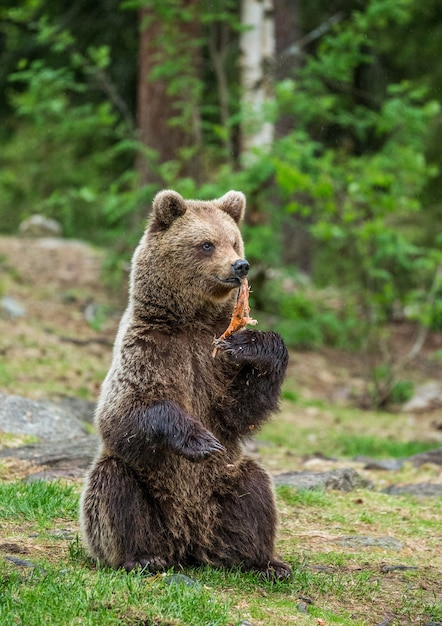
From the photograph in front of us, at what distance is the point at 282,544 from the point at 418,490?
2580 millimetres

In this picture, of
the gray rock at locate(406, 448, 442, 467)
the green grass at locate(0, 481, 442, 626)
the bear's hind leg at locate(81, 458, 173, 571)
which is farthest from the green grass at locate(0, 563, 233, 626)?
the gray rock at locate(406, 448, 442, 467)

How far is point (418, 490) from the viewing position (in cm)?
859

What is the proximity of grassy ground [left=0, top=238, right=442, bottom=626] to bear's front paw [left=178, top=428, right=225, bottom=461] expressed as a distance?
657mm

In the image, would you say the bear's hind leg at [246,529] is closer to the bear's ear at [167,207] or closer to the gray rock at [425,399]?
the bear's ear at [167,207]

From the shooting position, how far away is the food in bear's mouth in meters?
5.59

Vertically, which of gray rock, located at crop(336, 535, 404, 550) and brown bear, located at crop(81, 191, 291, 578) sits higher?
brown bear, located at crop(81, 191, 291, 578)

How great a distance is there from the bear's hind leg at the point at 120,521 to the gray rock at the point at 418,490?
3.56 m

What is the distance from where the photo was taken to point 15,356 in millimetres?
12258

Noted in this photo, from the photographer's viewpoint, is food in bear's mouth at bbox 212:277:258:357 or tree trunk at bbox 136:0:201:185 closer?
food in bear's mouth at bbox 212:277:258:357

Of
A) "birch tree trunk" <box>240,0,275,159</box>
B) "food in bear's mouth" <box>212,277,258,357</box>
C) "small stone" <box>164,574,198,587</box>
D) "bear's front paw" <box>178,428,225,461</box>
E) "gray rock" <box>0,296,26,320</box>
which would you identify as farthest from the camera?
"birch tree trunk" <box>240,0,275,159</box>

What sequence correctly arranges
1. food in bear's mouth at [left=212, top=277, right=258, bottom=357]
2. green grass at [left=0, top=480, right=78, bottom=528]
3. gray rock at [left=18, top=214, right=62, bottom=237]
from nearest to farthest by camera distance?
food in bear's mouth at [left=212, top=277, right=258, bottom=357]
green grass at [left=0, top=480, right=78, bottom=528]
gray rock at [left=18, top=214, right=62, bottom=237]

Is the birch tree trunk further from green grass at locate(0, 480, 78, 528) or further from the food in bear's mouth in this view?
the food in bear's mouth

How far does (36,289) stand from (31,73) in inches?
151

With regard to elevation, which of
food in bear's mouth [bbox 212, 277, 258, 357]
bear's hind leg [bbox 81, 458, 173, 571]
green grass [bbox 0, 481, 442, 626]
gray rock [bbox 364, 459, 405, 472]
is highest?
food in bear's mouth [bbox 212, 277, 258, 357]
